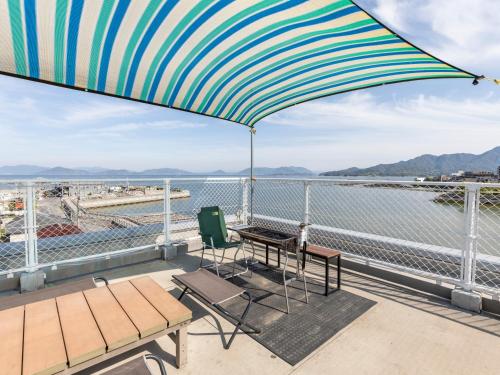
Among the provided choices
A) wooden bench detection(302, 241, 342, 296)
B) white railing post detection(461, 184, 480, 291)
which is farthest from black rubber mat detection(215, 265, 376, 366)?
white railing post detection(461, 184, 480, 291)

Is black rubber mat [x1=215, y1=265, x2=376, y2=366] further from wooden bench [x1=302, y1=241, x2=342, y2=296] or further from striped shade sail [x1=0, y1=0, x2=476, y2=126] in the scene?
striped shade sail [x1=0, y1=0, x2=476, y2=126]

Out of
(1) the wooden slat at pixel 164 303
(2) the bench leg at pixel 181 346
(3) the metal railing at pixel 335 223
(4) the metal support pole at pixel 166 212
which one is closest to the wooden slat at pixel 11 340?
(1) the wooden slat at pixel 164 303

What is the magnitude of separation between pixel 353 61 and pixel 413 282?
2872 mm

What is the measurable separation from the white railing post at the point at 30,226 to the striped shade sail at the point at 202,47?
1406mm

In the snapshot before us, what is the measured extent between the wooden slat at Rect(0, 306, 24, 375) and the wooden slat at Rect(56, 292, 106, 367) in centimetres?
19

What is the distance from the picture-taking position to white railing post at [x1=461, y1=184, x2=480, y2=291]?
8.86 ft

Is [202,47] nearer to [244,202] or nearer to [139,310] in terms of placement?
[139,310]

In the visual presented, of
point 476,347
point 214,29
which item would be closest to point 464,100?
point 476,347

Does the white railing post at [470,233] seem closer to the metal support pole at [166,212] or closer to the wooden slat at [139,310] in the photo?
the wooden slat at [139,310]

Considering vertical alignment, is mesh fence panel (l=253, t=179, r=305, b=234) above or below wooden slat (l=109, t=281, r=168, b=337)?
above

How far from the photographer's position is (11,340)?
1.32 meters

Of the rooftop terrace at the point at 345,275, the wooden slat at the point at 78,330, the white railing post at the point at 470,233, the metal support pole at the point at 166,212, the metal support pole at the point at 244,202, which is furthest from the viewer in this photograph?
the metal support pole at the point at 244,202

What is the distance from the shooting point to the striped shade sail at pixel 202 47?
2037 millimetres

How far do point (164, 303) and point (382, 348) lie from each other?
6.02 feet
